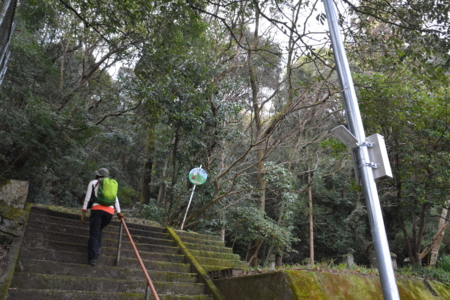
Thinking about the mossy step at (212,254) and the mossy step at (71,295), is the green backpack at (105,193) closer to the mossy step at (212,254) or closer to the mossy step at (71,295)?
the mossy step at (71,295)

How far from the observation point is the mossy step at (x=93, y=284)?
13.9 ft

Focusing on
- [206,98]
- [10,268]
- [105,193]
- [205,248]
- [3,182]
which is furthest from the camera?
[206,98]

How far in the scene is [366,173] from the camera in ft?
10.3

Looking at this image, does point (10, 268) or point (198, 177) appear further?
point (198, 177)

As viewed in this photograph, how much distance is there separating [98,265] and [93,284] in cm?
56

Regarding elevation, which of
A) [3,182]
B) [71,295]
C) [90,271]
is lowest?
[71,295]

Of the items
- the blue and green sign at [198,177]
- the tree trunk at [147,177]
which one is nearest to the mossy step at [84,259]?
the blue and green sign at [198,177]

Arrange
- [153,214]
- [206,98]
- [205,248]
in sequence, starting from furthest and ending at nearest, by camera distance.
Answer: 1. [153,214]
2. [206,98]
3. [205,248]

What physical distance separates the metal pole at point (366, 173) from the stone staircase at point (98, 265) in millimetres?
3391

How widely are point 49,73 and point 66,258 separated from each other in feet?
29.2

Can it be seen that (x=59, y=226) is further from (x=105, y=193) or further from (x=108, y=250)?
(x=105, y=193)

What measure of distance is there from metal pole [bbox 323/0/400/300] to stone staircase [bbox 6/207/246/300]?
339 centimetres

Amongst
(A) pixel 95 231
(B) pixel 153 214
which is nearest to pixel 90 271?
(A) pixel 95 231

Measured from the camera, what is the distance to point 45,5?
9.80 m
